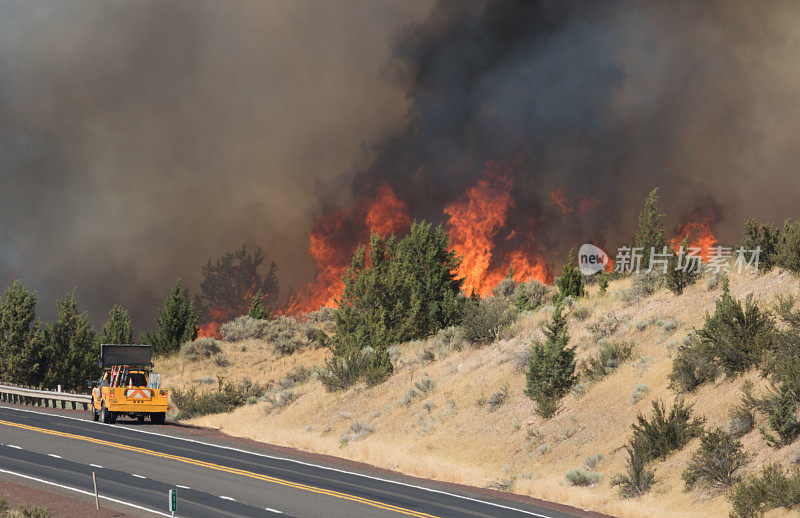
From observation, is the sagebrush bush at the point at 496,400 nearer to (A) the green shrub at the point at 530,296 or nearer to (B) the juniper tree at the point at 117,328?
(A) the green shrub at the point at 530,296

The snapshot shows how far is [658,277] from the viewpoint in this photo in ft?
125

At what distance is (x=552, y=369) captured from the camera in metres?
31.1

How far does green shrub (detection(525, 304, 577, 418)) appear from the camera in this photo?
101ft

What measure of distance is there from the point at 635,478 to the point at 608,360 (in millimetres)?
9089

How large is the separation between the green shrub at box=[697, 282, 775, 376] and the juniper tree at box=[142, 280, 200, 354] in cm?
5016

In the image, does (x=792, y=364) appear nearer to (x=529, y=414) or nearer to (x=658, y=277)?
(x=529, y=414)

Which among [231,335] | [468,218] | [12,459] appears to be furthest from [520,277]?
[12,459]

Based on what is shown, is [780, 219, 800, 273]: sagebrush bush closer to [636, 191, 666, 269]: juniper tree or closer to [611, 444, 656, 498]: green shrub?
[611, 444, 656, 498]: green shrub

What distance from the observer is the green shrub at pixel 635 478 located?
22.2 meters

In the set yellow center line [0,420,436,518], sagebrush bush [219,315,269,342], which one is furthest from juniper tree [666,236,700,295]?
sagebrush bush [219,315,269,342]

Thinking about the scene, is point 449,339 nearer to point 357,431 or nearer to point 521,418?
point 357,431

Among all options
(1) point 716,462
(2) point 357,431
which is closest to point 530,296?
(2) point 357,431

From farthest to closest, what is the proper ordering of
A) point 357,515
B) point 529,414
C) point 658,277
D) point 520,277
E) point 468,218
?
1. point 468,218
2. point 520,277
3. point 658,277
4. point 529,414
5. point 357,515

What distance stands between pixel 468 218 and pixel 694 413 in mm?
75560
